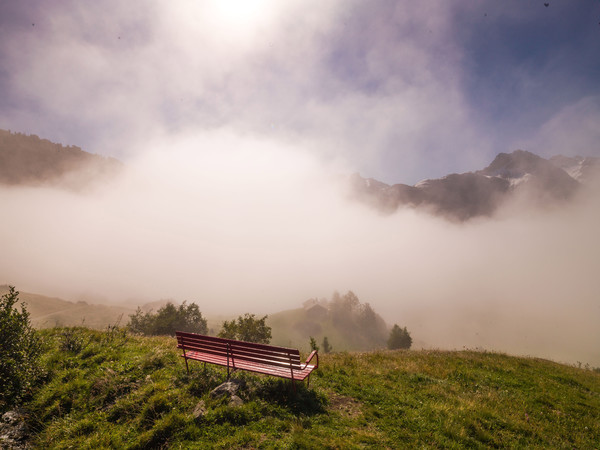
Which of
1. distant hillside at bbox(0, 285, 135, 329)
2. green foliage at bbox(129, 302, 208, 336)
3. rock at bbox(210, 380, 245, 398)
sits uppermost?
rock at bbox(210, 380, 245, 398)

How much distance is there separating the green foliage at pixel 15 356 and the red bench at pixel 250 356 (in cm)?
423

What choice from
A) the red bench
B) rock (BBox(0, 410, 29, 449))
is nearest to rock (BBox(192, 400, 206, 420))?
the red bench

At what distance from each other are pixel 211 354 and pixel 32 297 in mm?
236648

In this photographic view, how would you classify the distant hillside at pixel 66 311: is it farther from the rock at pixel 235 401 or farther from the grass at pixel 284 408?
the rock at pixel 235 401

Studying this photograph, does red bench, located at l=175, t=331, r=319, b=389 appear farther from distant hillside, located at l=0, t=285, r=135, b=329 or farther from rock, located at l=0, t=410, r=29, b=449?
distant hillside, located at l=0, t=285, r=135, b=329

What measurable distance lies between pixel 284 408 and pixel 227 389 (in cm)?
179

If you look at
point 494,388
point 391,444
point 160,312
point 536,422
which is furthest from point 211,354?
point 160,312

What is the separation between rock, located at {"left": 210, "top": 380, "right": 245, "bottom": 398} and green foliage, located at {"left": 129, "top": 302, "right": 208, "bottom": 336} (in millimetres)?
56530

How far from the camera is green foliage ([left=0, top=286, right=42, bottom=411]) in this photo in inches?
289

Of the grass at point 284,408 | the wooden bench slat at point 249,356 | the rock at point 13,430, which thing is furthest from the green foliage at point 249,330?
the rock at point 13,430

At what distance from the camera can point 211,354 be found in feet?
29.9

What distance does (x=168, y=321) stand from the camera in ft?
188

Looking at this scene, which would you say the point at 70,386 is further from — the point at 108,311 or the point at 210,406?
the point at 108,311

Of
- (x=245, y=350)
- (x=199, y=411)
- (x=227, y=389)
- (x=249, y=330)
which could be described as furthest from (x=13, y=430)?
(x=249, y=330)
